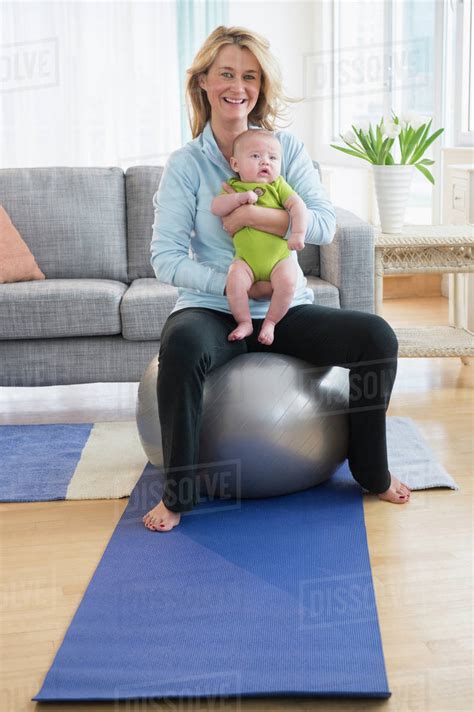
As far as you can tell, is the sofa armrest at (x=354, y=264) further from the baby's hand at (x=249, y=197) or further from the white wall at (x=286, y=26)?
the white wall at (x=286, y=26)

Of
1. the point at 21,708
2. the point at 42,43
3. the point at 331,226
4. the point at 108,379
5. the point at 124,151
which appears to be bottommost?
the point at 21,708

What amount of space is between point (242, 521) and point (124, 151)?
4.28m

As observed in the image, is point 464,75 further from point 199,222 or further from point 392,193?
point 199,222

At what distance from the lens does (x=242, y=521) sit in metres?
2.25

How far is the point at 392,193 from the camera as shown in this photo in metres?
3.50

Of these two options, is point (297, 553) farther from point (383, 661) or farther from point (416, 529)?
point (383, 661)

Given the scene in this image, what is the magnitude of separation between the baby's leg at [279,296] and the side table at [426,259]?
1.08 m

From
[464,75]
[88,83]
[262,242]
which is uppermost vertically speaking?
[88,83]

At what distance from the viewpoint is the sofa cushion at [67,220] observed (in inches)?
138

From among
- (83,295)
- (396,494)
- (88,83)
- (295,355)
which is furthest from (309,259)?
(88,83)

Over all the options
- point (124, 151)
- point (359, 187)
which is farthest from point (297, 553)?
point (124, 151)

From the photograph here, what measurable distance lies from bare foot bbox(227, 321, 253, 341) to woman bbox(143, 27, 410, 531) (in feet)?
0.08

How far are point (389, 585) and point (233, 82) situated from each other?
4.21 feet

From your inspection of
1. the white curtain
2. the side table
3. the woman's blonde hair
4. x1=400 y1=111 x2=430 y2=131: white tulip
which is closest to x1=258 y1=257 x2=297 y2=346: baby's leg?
the woman's blonde hair
